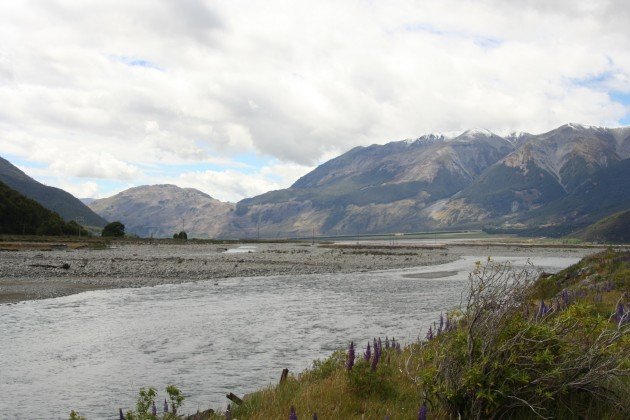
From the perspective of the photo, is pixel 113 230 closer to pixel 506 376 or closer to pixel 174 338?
pixel 174 338

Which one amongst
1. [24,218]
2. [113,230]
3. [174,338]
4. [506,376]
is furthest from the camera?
[113,230]

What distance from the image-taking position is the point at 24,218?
111m

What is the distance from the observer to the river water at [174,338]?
13.3 meters

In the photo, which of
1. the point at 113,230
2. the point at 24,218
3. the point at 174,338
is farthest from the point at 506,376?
the point at 113,230

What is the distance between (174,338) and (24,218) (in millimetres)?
108845

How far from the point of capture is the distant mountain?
107m

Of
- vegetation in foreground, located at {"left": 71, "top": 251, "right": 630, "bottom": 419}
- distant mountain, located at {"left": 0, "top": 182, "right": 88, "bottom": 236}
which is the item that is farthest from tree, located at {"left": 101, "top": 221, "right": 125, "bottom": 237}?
vegetation in foreground, located at {"left": 71, "top": 251, "right": 630, "bottom": 419}

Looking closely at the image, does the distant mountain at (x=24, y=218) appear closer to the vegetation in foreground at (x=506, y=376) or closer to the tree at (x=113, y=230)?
the tree at (x=113, y=230)

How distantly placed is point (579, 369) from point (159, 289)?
3312cm

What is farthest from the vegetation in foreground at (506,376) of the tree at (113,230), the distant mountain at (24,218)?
the tree at (113,230)

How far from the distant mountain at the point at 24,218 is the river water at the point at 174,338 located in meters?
Result: 88.6

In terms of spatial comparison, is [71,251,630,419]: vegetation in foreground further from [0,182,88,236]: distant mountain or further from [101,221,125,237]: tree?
[101,221,125,237]: tree

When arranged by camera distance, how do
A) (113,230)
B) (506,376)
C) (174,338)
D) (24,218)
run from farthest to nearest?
(113,230) → (24,218) → (174,338) → (506,376)

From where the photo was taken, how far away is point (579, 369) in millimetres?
7695
